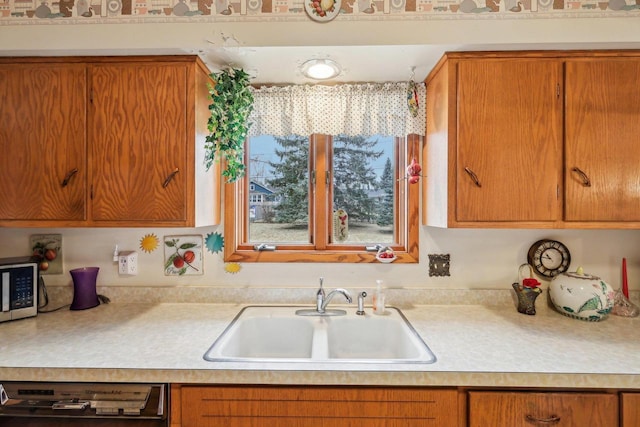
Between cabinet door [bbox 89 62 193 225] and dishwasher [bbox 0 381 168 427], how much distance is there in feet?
2.12

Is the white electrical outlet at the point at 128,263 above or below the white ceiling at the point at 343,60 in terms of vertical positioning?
below

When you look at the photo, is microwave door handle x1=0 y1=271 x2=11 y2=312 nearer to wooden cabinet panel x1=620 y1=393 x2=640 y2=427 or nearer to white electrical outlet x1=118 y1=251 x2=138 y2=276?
white electrical outlet x1=118 y1=251 x2=138 y2=276

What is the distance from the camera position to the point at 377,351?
1.61 meters

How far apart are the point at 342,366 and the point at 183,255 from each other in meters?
1.09

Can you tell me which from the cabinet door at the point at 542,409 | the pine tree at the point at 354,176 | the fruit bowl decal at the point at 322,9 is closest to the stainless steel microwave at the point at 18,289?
the pine tree at the point at 354,176

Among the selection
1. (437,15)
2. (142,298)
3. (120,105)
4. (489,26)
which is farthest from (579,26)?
Answer: (142,298)

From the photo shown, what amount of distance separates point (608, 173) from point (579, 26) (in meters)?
0.61

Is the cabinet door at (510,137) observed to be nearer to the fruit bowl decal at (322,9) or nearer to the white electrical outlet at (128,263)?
the fruit bowl decal at (322,9)

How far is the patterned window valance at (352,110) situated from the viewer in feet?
5.80

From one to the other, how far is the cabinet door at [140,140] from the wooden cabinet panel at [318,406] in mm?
731

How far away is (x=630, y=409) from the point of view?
1.08 m

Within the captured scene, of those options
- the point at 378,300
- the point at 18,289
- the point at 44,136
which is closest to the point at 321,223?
the point at 378,300

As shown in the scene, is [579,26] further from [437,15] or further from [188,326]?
[188,326]

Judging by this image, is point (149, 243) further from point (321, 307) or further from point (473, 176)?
point (473, 176)
